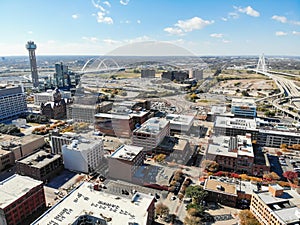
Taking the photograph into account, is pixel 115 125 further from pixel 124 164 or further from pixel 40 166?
pixel 40 166

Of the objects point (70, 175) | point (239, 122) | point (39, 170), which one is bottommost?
point (70, 175)

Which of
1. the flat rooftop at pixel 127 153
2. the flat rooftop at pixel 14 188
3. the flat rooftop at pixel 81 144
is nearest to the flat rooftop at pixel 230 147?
the flat rooftop at pixel 127 153

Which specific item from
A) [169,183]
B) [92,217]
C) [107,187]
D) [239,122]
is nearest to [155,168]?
[169,183]

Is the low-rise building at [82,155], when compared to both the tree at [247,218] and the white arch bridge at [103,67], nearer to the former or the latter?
the tree at [247,218]

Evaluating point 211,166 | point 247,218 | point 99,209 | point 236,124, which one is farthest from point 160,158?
point 236,124

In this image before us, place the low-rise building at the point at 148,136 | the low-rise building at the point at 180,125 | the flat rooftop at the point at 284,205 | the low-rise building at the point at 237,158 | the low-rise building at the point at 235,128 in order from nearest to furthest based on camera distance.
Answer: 1. the flat rooftop at the point at 284,205
2. the low-rise building at the point at 237,158
3. the low-rise building at the point at 148,136
4. the low-rise building at the point at 235,128
5. the low-rise building at the point at 180,125

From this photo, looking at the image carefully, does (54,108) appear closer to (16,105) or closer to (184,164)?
(16,105)
